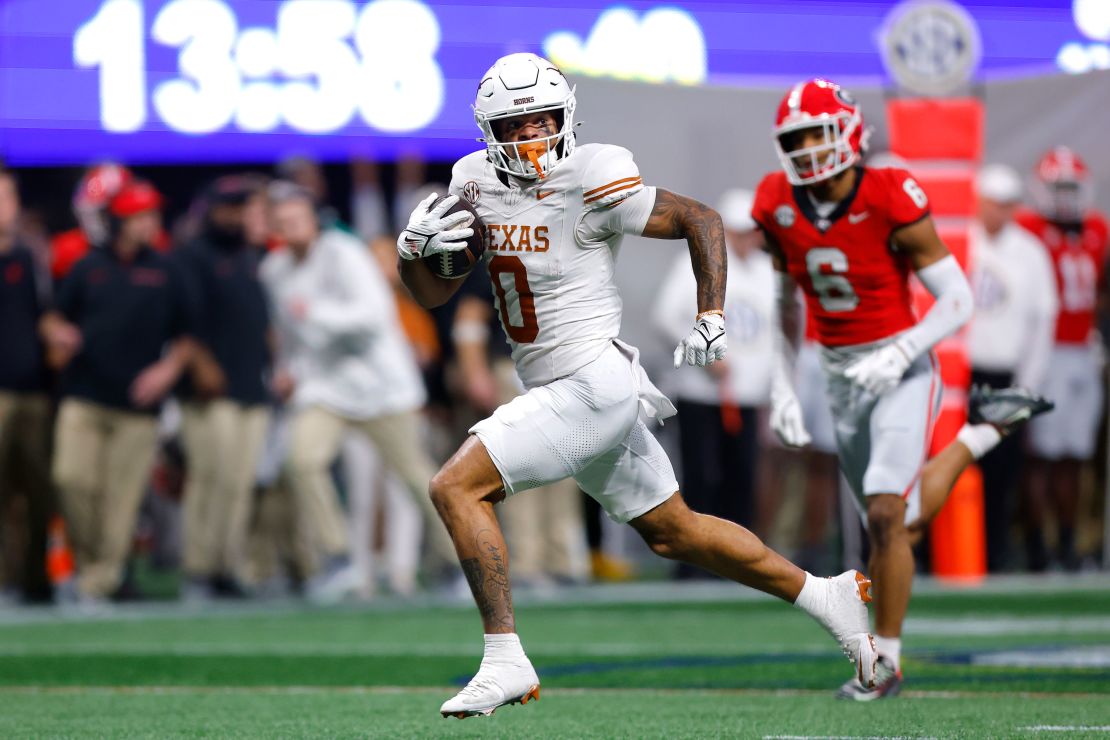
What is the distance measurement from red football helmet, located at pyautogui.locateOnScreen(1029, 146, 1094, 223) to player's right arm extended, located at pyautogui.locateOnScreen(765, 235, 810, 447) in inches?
186

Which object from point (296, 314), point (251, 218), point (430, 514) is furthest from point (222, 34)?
point (430, 514)

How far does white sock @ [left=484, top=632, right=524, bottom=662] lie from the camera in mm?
4969

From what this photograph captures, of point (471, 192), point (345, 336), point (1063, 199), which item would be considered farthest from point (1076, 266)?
point (471, 192)

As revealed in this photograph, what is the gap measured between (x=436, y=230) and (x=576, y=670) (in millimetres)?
2444

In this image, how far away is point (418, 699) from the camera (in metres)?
6.24

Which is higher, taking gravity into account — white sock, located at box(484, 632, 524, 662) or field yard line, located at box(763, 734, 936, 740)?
white sock, located at box(484, 632, 524, 662)

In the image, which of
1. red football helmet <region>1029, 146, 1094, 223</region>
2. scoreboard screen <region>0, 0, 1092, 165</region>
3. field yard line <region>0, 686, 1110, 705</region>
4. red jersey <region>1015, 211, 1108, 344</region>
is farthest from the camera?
scoreboard screen <region>0, 0, 1092, 165</region>

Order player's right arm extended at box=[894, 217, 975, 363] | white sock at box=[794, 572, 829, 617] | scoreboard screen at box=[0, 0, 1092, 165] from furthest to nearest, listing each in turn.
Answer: scoreboard screen at box=[0, 0, 1092, 165]
player's right arm extended at box=[894, 217, 975, 363]
white sock at box=[794, 572, 829, 617]

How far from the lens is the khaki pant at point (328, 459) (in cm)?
1012

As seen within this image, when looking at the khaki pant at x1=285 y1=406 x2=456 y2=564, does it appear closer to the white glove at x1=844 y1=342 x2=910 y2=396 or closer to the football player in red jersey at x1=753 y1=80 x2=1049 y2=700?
the football player in red jersey at x1=753 y1=80 x2=1049 y2=700

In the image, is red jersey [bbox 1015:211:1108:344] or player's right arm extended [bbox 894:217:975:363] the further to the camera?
red jersey [bbox 1015:211:1108:344]

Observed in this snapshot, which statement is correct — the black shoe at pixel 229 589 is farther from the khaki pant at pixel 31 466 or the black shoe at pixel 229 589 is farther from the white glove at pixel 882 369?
the white glove at pixel 882 369

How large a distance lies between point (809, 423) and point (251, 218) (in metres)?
3.68

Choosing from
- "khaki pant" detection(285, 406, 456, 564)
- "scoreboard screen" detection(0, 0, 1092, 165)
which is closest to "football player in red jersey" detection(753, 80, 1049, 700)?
"khaki pant" detection(285, 406, 456, 564)
